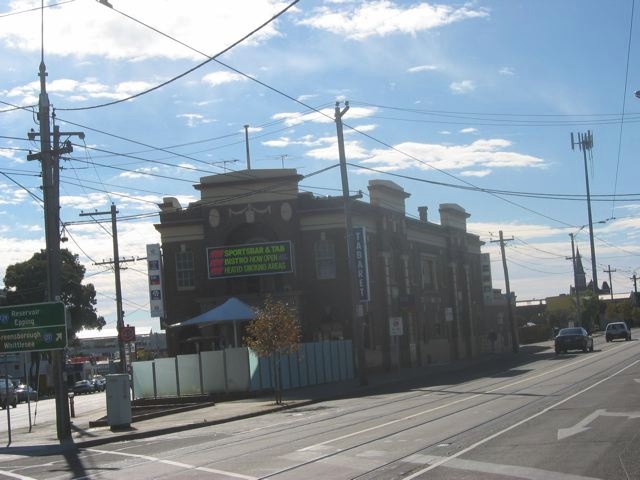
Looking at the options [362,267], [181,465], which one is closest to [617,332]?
[362,267]

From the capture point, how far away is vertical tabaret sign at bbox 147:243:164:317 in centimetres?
4262

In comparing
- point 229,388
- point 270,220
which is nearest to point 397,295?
point 270,220

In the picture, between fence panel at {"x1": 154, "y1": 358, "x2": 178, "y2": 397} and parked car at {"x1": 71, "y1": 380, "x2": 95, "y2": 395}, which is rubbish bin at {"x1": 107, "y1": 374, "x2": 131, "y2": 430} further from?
parked car at {"x1": 71, "y1": 380, "x2": 95, "y2": 395}

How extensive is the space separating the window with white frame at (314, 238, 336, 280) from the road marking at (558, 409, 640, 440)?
25.6m

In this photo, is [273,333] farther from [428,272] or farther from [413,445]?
[428,272]

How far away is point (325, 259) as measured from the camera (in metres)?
41.7

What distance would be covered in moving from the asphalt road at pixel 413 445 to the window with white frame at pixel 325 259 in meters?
18.3

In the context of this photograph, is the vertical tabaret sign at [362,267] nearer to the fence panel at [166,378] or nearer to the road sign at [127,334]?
the fence panel at [166,378]

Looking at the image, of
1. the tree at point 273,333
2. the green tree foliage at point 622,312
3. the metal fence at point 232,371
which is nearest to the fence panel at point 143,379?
the metal fence at point 232,371

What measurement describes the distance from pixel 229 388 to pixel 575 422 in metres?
19.3

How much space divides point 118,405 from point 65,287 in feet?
179

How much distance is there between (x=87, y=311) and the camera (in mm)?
76750

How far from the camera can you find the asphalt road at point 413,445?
35.4ft

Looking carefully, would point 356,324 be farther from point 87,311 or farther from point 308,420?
point 87,311
